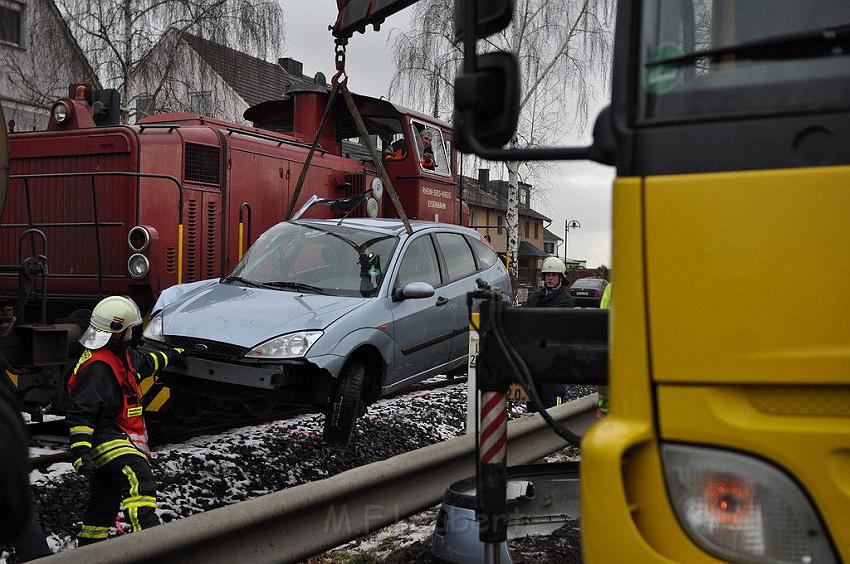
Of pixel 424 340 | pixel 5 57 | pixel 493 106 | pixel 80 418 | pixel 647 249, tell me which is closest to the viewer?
pixel 647 249

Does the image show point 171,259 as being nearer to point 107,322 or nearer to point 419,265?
point 419,265

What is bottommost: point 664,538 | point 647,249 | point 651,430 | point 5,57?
point 664,538

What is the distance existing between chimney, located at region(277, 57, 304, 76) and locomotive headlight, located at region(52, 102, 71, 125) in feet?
89.4

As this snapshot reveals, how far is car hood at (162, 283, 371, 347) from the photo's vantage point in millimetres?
6738

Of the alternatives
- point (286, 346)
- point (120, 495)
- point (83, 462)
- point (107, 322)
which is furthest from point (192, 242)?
point (83, 462)

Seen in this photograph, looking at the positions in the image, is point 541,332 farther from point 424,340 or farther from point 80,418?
point 424,340

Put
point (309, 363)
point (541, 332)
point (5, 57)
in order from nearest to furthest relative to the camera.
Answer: point (541, 332), point (309, 363), point (5, 57)

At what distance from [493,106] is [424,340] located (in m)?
5.67

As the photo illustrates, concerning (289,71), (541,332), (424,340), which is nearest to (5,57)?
(289,71)

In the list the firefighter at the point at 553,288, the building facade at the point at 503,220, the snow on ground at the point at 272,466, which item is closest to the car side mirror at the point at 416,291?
the snow on ground at the point at 272,466

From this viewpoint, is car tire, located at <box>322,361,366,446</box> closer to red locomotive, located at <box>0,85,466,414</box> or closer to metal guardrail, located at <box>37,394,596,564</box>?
metal guardrail, located at <box>37,394,596,564</box>

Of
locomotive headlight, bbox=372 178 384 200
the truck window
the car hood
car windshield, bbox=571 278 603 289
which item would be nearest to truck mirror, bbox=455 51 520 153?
Result: the truck window

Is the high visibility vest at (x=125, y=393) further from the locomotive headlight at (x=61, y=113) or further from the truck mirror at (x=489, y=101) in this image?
the locomotive headlight at (x=61, y=113)

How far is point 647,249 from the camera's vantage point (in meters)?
2.09
